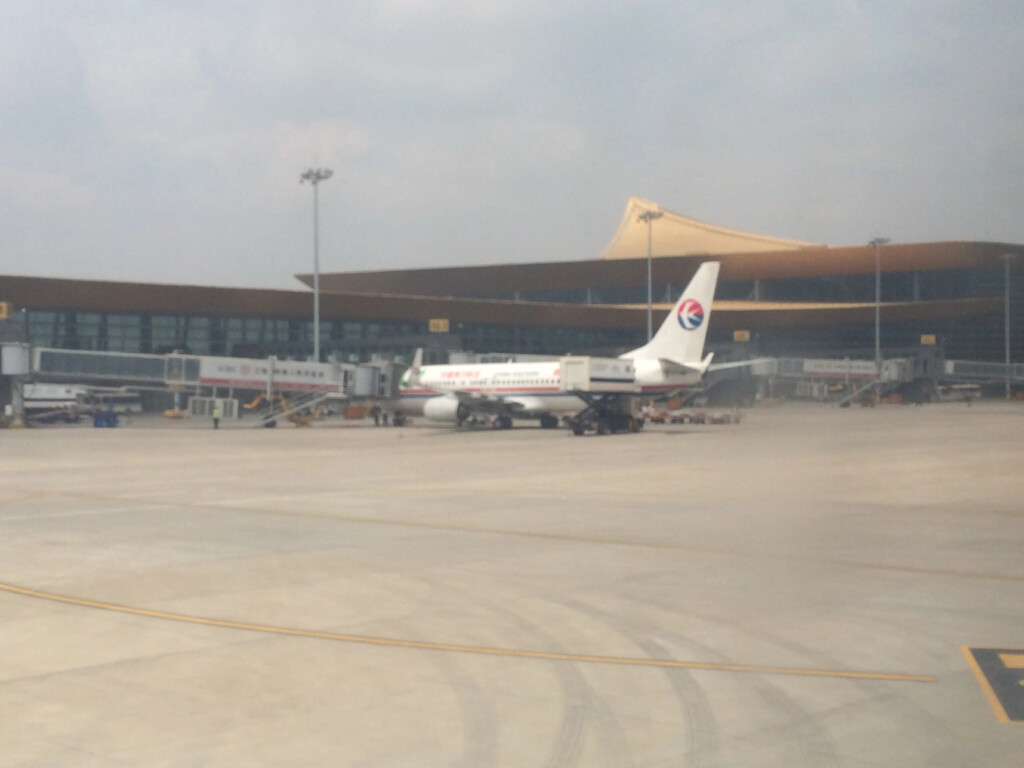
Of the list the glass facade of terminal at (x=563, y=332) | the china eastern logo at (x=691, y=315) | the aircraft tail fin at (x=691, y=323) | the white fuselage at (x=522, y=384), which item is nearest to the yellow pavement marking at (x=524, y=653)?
the white fuselage at (x=522, y=384)

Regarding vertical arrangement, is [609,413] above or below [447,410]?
below

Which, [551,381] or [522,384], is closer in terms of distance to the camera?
[551,381]

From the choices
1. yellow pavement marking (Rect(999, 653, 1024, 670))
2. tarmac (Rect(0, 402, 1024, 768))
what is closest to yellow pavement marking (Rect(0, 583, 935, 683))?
tarmac (Rect(0, 402, 1024, 768))

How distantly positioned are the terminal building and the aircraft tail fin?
30.9 meters

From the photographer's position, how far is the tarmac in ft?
23.5

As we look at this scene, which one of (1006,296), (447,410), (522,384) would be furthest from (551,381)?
(1006,296)

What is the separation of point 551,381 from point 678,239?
90557mm

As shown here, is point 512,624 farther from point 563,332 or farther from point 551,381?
point 563,332

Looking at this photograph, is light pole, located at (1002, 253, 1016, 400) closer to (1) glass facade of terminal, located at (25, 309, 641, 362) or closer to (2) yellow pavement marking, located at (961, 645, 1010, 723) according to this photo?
(1) glass facade of terminal, located at (25, 309, 641, 362)

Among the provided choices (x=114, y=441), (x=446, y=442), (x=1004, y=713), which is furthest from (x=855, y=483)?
(x=114, y=441)

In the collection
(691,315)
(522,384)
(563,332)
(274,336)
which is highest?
(563,332)

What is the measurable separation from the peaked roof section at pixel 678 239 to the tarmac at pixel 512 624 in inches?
4441

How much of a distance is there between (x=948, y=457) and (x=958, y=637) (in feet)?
79.1

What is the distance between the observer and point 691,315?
53.0 m
